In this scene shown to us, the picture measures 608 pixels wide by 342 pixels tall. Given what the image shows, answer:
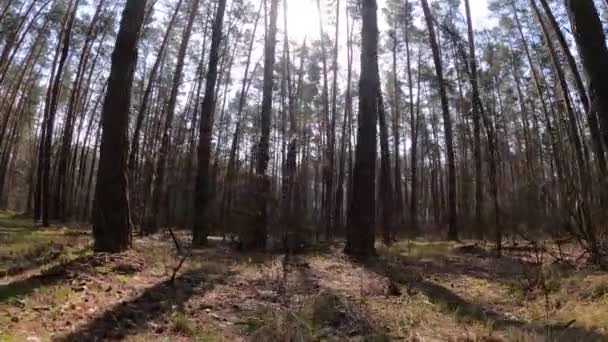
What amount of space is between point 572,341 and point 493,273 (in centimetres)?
495

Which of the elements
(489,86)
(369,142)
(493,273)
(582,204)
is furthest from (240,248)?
(489,86)

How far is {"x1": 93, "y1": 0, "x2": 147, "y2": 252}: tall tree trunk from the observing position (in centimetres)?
727

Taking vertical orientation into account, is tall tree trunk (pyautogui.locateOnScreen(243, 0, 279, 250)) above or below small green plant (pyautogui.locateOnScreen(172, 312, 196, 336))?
above

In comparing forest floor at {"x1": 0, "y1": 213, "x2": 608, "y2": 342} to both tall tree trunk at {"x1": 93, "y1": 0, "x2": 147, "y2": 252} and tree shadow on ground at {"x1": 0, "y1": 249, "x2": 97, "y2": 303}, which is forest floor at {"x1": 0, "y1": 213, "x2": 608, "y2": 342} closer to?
tree shadow on ground at {"x1": 0, "y1": 249, "x2": 97, "y2": 303}

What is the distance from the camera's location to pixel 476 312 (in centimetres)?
541

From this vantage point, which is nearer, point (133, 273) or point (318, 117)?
point (133, 273)

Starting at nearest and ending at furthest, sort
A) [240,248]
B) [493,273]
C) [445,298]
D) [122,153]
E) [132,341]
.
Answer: [132,341] < [445,298] < [122,153] < [493,273] < [240,248]

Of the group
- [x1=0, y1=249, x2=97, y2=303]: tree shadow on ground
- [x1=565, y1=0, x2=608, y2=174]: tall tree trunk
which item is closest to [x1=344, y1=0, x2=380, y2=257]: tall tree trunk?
[x1=0, y1=249, x2=97, y2=303]: tree shadow on ground

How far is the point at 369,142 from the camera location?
403 inches

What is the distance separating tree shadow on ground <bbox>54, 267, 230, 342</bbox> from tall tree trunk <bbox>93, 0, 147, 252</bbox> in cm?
129

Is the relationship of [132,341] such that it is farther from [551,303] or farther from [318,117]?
[318,117]

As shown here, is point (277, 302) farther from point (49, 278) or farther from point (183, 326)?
point (49, 278)

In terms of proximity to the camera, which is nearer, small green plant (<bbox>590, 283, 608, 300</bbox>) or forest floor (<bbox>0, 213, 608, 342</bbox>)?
forest floor (<bbox>0, 213, 608, 342</bbox>)

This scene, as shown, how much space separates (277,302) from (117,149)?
3.51m
